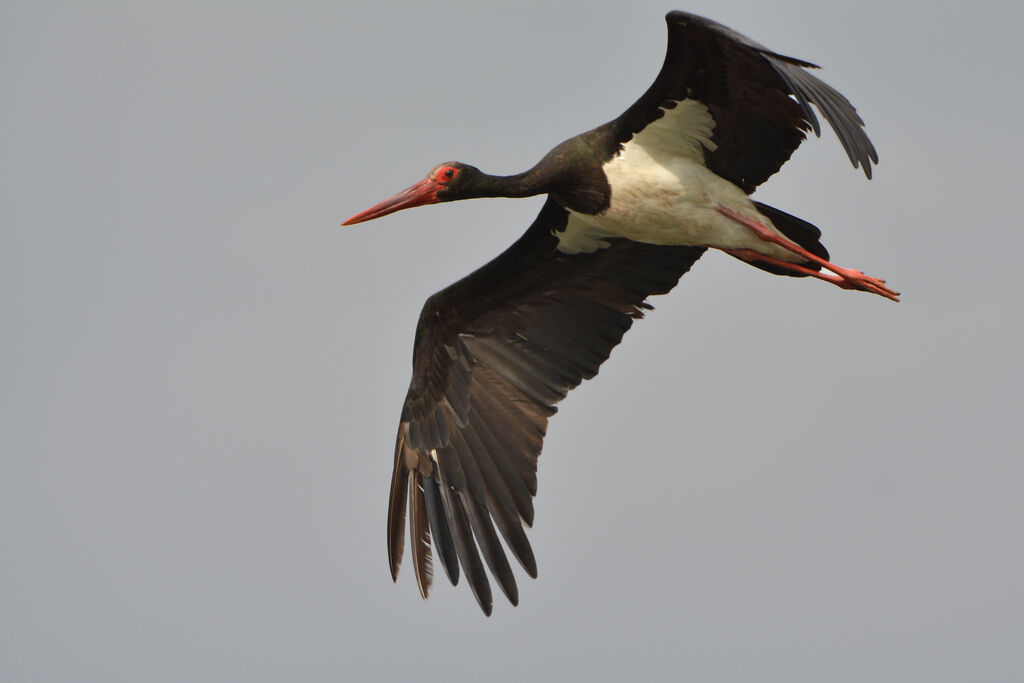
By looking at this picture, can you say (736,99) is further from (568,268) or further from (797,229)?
(568,268)

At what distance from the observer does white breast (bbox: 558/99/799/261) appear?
417 inches

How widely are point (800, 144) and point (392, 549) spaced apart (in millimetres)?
3956

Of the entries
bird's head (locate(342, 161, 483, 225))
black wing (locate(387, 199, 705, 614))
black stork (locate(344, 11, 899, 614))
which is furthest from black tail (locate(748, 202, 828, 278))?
bird's head (locate(342, 161, 483, 225))

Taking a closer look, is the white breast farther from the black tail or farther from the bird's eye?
the bird's eye

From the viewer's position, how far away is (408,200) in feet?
37.7

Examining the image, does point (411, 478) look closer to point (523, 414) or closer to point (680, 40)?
point (523, 414)

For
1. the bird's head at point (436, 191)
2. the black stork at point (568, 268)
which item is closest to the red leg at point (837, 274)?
the black stork at point (568, 268)

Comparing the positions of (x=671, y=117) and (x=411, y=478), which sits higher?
(x=671, y=117)

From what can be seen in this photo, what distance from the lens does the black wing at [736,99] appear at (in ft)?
29.3

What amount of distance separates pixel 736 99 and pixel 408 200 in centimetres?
249

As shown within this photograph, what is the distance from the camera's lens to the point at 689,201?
1065 centimetres

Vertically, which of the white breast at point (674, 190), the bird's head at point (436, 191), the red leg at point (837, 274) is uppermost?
the bird's head at point (436, 191)

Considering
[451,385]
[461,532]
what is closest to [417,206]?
[451,385]

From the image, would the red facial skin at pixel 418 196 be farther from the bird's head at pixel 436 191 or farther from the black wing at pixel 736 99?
the black wing at pixel 736 99
